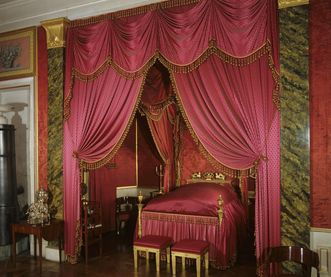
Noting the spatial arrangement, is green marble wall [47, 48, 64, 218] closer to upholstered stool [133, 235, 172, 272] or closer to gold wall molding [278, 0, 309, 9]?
upholstered stool [133, 235, 172, 272]

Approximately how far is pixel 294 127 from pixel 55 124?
11.0 ft

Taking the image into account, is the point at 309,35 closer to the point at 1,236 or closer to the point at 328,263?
the point at 328,263

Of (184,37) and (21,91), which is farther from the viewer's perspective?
(21,91)

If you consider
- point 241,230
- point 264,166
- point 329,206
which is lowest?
point 241,230

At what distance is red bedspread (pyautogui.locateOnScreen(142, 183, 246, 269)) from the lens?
187 inches

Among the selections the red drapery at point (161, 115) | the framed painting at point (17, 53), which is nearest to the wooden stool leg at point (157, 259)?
the red drapery at point (161, 115)

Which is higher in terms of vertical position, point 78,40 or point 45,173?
point 78,40

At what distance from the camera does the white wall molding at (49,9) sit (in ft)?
16.0

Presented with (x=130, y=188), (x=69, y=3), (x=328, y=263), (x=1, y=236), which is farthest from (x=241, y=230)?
(x=69, y=3)

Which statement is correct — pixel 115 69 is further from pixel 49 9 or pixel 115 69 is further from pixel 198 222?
pixel 198 222

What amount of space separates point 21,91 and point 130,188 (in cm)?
300

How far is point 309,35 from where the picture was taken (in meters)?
3.77

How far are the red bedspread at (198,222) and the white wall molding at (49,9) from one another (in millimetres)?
2797

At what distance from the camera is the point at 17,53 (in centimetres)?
571
